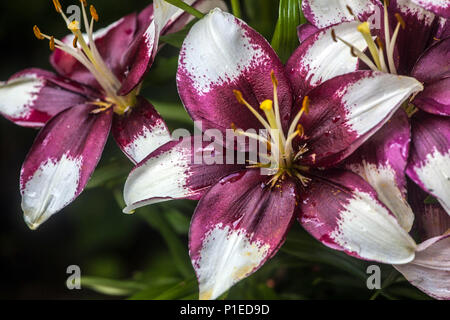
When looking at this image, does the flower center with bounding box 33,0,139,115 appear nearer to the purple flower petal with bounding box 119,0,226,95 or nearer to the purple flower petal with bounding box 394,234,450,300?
the purple flower petal with bounding box 119,0,226,95

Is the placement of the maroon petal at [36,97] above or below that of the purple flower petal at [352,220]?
above

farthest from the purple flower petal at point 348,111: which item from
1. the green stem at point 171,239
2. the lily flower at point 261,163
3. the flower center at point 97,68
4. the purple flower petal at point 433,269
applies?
the green stem at point 171,239

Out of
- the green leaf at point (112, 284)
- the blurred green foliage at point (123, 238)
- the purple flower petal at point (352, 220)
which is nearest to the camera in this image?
the purple flower petal at point (352, 220)

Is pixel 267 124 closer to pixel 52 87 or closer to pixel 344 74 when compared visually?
pixel 344 74

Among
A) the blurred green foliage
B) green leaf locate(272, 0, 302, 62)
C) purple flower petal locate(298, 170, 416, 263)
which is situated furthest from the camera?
the blurred green foliage

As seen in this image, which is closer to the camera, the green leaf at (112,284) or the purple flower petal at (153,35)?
the purple flower petal at (153,35)

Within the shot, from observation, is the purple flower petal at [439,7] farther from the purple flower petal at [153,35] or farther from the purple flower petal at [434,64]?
the purple flower petal at [153,35]

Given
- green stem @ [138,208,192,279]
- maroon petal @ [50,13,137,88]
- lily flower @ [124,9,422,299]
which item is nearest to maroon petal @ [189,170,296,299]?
lily flower @ [124,9,422,299]

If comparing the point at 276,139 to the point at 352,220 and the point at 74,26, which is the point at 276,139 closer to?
the point at 352,220
